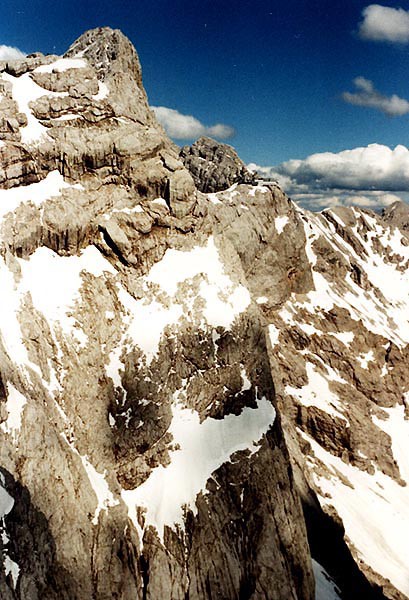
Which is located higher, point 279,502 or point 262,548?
point 279,502

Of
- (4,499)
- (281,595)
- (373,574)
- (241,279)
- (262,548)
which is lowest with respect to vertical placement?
(373,574)

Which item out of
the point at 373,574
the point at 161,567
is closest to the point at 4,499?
the point at 161,567

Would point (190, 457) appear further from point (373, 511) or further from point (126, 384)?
point (373, 511)

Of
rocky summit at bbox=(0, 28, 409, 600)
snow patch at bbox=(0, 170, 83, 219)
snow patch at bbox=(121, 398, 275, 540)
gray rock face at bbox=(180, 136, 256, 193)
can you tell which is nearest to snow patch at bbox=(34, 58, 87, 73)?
rocky summit at bbox=(0, 28, 409, 600)

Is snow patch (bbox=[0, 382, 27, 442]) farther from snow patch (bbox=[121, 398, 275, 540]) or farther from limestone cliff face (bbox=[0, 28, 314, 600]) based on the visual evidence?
snow patch (bbox=[121, 398, 275, 540])

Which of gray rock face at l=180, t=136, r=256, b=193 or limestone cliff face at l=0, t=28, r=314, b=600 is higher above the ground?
gray rock face at l=180, t=136, r=256, b=193

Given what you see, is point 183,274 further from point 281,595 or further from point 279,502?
point 281,595

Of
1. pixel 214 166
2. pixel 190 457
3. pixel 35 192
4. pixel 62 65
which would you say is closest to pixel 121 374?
pixel 190 457
